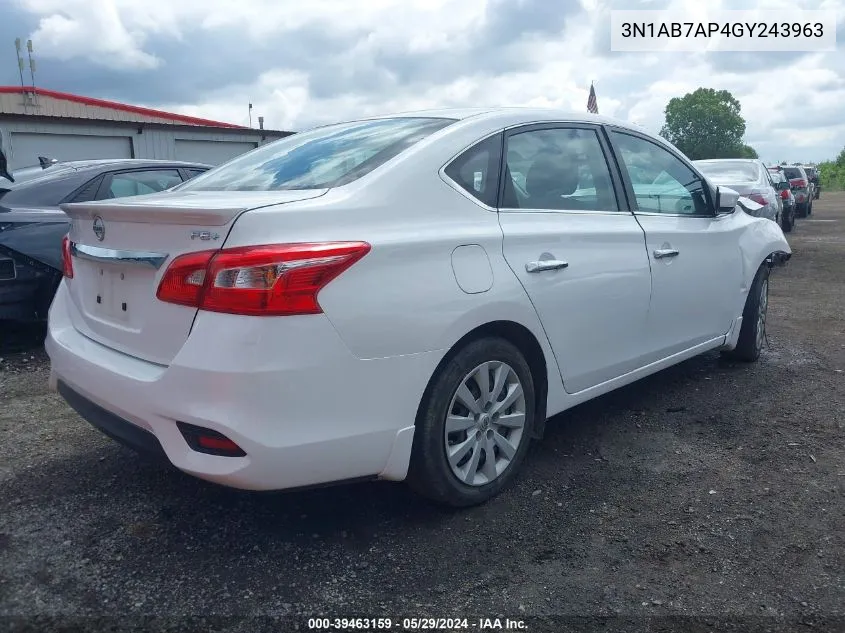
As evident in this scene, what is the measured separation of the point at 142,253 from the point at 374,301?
0.85m

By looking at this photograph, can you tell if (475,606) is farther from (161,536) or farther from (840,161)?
(840,161)

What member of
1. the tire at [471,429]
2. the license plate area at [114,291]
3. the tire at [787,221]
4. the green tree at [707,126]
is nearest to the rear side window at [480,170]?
the tire at [471,429]

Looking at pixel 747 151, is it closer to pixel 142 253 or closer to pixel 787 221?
pixel 787 221

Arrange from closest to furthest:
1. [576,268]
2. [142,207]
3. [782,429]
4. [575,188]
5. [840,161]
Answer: [142,207] → [576,268] → [575,188] → [782,429] → [840,161]

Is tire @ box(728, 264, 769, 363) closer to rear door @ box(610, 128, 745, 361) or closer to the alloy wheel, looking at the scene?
rear door @ box(610, 128, 745, 361)

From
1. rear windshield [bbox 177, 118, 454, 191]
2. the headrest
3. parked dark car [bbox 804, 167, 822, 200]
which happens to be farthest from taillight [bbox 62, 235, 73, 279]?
parked dark car [bbox 804, 167, 822, 200]

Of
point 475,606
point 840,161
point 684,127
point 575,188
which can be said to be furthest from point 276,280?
point 684,127

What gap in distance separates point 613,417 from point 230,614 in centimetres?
255

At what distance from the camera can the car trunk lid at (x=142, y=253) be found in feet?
8.40

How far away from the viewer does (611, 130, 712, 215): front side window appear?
4.09 meters

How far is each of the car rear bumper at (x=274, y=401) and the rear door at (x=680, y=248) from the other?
1.75 m

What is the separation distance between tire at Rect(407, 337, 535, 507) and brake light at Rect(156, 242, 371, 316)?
64 centimetres

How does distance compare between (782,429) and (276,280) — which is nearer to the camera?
(276,280)

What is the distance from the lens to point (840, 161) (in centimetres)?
7744
